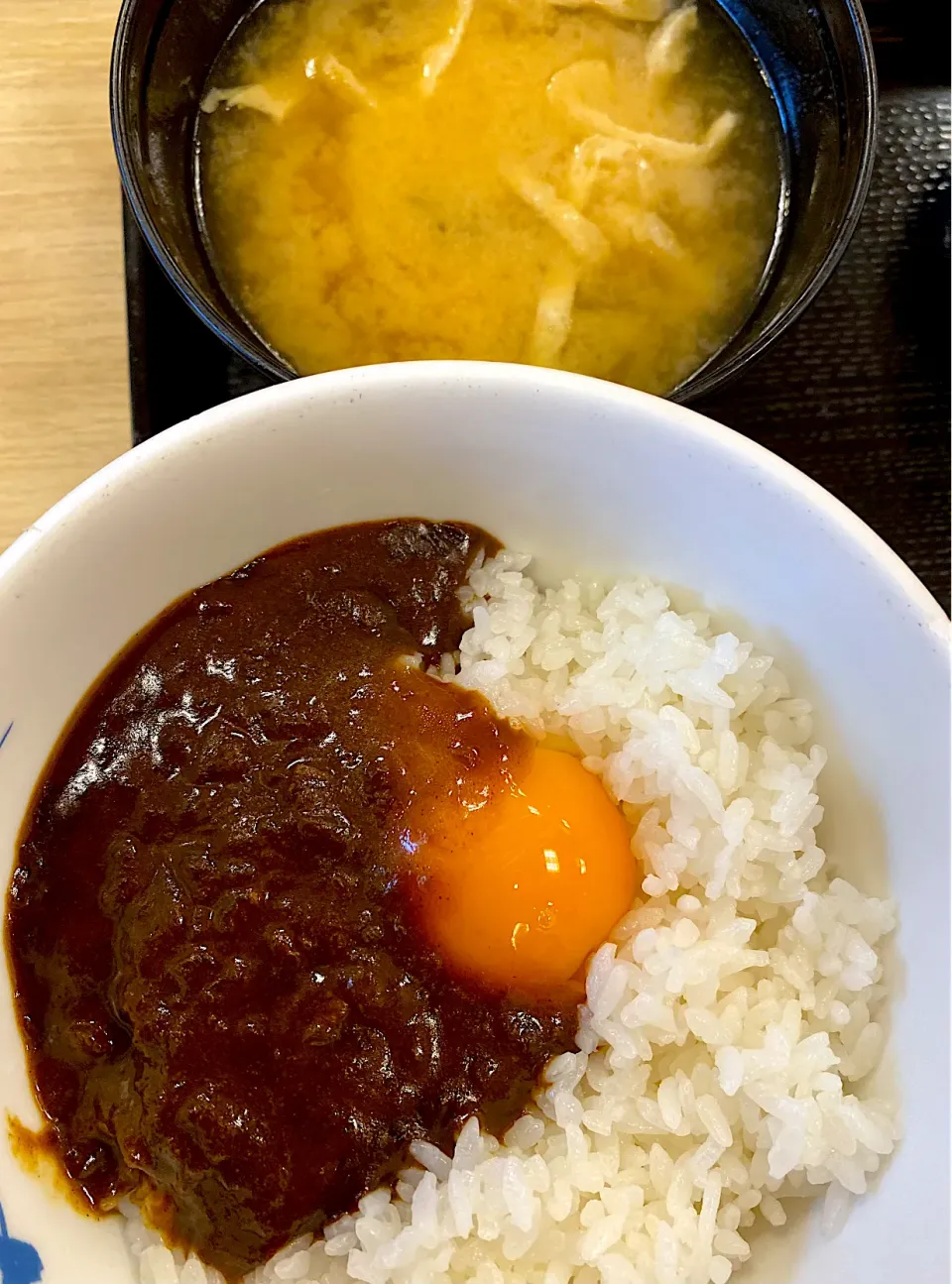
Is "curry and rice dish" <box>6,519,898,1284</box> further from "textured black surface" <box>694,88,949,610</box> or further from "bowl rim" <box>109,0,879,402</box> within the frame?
"textured black surface" <box>694,88,949,610</box>

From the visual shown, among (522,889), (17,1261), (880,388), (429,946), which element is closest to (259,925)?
(429,946)

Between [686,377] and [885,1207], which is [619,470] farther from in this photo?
[885,1207]

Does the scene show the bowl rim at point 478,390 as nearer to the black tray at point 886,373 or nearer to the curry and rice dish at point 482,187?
the curry and rice dish at point 482,187

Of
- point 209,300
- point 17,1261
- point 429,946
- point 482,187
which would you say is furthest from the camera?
point 482,187

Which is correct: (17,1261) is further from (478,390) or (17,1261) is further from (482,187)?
(482,187)

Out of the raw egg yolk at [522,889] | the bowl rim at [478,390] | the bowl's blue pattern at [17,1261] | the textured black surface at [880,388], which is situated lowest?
the bowl's blue pattern at [17,1261]

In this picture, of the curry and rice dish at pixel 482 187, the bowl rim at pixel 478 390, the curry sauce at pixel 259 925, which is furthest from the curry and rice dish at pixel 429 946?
the curry and rice dish at pixel 482 187
